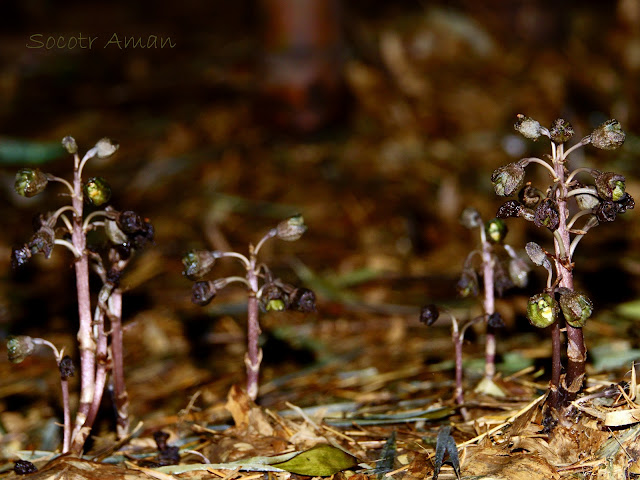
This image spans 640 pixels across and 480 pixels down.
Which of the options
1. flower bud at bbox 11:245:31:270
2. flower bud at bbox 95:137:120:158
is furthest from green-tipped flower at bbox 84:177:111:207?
flower bud at bbox 11:245:31:270

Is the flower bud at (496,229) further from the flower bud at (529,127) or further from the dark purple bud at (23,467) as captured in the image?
the dark purple bud at (23,467)

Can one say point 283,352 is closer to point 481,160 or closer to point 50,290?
point 50,290

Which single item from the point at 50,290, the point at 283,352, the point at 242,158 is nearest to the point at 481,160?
the point at 242,158

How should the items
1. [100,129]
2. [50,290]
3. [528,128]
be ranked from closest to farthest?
[528,128], [50,290], [100,129]

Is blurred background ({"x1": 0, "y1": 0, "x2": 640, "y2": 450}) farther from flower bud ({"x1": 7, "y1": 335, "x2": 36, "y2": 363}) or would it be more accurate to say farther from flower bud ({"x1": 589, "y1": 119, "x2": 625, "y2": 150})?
flower bud ({"x1": 589, "y1": 119, "x2": 625, "y2": 150})

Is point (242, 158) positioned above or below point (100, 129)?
below
